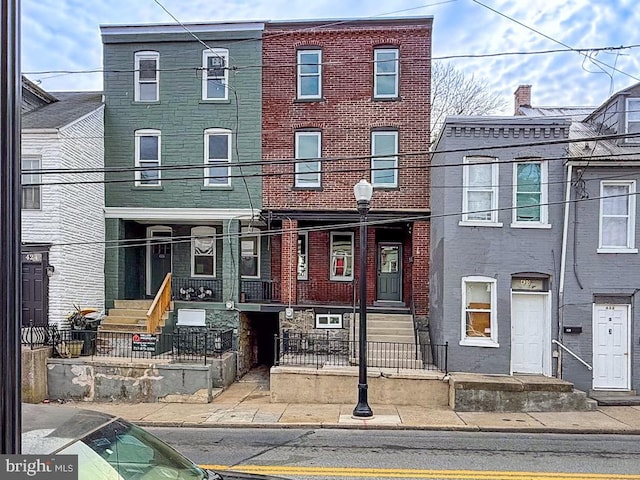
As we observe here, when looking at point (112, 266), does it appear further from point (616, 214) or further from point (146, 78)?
point (616, 214)

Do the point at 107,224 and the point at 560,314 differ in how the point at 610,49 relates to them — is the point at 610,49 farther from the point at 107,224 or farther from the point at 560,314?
the point at 107,224

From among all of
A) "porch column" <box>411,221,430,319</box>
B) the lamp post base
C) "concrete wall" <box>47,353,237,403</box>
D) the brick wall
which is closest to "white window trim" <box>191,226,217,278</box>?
the brick wall

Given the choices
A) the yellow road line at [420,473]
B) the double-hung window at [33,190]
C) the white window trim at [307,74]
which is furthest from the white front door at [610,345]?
the double-hung window at [33,190]

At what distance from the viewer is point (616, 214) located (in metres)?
13.1

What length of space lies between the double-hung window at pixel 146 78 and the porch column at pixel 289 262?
6.19 m

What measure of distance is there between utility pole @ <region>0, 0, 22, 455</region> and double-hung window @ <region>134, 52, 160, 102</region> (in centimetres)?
1590

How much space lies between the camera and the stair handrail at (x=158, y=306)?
586 inches

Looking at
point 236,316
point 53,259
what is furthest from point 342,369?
point 53,259

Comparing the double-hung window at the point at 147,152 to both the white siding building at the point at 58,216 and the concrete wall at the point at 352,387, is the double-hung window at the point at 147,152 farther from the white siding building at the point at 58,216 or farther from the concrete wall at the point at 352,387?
the concrete wall at the point at 352,387

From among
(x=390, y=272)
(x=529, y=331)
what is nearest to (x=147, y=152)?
(x=390, y=272)

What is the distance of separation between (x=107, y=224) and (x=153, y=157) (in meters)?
2.69

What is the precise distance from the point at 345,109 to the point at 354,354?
781cm

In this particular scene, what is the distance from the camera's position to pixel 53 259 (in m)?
14.3

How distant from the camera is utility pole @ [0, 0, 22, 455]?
171cm
